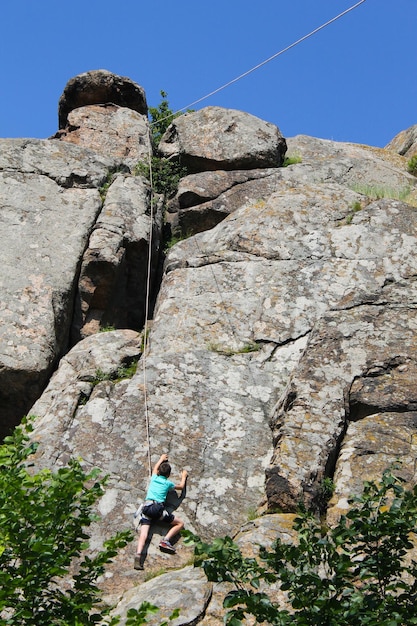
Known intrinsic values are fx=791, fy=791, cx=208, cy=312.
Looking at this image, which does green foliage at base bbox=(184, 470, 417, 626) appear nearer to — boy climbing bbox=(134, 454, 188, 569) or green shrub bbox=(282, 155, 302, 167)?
boy climbing bbox=(134, 454, 188, 569)

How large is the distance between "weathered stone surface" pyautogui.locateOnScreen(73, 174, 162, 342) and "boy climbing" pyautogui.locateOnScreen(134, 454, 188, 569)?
4449 millimetres

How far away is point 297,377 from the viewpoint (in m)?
10.5

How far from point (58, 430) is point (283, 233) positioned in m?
5.40

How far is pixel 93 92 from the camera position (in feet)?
63.4

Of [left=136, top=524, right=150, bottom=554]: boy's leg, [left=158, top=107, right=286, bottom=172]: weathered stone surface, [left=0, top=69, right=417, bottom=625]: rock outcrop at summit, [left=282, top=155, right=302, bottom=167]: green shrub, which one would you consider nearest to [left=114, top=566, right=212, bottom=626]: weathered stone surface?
[left=0, top=69, right=417, bottom=625]: rock outcrop at summit

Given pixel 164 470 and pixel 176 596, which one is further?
pixel 164 470

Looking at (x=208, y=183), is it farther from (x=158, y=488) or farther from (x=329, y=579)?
(x=329, y=579)

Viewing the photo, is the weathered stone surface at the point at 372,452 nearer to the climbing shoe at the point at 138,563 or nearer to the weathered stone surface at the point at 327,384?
the weathered stone surface at the point at 327,384

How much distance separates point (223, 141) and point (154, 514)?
10.4 meters

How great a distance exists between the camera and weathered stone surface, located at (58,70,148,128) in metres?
19.3

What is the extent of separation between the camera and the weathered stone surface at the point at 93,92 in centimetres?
1934

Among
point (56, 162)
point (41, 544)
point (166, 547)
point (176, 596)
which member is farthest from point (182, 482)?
point (56, 162)

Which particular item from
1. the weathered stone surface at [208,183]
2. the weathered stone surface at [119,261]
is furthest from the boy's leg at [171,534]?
the weathered stone surface at [208,183]

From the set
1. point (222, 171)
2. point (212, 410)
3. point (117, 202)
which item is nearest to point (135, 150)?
point (222, 171)
